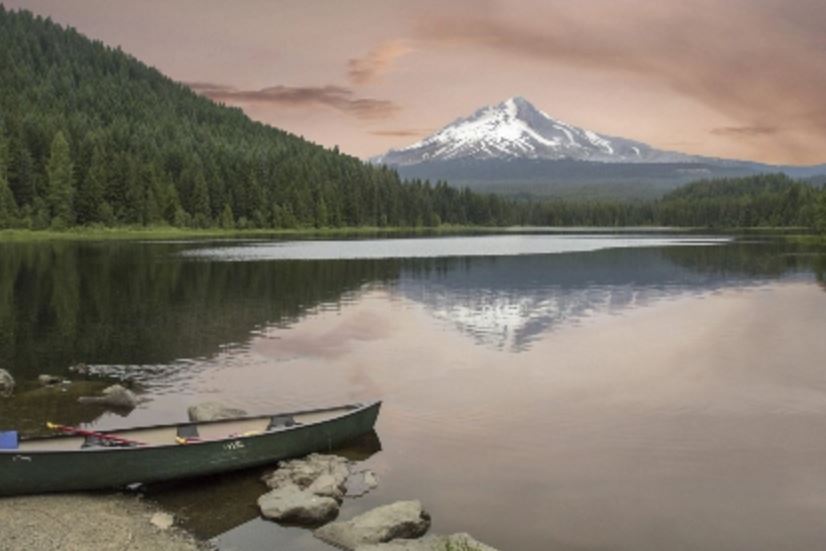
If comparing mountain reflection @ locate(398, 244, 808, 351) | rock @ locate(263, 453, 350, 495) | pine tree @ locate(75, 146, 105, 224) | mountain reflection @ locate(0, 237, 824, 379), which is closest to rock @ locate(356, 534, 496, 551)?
rock @ locate(263, 453, 350, 495)

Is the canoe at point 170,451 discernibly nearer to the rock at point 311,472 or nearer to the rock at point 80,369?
the rock at point 311,472

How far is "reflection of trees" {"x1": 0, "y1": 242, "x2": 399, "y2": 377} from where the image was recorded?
48.4 meters

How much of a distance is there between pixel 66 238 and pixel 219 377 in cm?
14689

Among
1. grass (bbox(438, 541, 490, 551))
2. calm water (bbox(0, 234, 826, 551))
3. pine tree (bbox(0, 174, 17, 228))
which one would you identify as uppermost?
pine tree (bbox(0, 174, 17, 228))

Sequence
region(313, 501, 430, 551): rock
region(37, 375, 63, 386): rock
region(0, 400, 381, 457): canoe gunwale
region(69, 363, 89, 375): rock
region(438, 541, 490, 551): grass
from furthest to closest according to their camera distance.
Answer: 1. region(69, 363, 89, 375): rock
2. region(37, 375, 63, 386): rock
3. region(0, 400, 381, 457): canoe gunwale
4. region(313, 501, 430, 551): rock
5. region(438, 541, 490, 551): grass

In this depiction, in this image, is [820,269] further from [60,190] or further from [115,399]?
[60,190]

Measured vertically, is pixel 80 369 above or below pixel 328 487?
below

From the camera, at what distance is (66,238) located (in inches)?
6747

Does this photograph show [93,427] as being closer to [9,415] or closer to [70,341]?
[9,415]

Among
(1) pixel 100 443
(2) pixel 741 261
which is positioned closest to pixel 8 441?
(1) pixel 100 443

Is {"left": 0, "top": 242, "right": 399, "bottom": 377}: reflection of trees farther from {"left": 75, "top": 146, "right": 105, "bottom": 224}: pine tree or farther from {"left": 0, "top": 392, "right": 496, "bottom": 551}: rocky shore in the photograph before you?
{"left": 75, "top": 146, "right": 105, "bottom": 224}: pine tree

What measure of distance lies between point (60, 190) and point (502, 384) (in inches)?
6357

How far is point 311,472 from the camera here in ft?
84.1

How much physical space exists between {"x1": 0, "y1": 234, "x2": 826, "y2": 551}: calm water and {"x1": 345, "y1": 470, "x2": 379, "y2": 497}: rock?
16.4 inches
